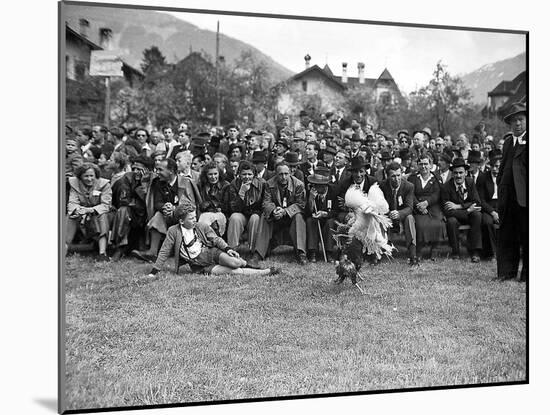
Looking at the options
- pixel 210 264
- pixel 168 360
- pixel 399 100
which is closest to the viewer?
pixel 168 360

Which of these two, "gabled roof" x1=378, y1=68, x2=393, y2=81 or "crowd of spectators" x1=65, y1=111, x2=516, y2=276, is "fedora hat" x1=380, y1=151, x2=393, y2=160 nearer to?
"crowd of spectators" x1=65, y1=111, x2=516, y2=276

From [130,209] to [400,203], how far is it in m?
2.63

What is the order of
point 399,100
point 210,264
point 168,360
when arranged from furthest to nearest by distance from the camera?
point 399,100
point 210,264
point 168,360

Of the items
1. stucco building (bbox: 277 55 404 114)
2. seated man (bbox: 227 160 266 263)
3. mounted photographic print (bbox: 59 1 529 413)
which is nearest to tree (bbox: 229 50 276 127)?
mounted photographic print (bbox: 59 1 529 413)

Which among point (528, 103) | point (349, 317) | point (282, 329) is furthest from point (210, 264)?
point (528, 103)

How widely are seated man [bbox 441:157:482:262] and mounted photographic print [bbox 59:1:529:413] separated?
0.07 feet

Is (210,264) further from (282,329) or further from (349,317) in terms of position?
(349,317)

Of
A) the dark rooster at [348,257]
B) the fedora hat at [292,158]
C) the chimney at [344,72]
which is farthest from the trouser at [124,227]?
the chimney at [344,72]

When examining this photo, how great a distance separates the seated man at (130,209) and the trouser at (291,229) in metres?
1.13

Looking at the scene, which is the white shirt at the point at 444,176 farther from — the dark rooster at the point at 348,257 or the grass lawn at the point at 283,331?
the dark rooster at the point at 348,257

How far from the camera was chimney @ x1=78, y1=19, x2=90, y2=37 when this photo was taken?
23.0 feet

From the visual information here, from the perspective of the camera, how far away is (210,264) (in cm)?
758

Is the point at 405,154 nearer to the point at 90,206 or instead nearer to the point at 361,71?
the point at 361,71

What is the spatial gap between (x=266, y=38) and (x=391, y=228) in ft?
7.20
